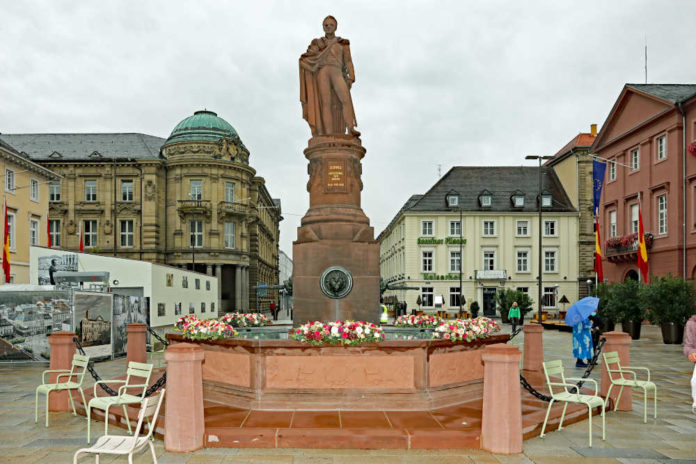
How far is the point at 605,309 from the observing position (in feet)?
96.3

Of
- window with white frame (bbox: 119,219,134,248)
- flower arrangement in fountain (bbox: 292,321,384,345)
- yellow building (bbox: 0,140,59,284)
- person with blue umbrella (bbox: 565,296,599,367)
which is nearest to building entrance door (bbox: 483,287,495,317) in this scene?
window with white frame (bbox: 119,219,134,248)

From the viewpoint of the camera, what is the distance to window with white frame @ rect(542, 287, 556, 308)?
57.9 m

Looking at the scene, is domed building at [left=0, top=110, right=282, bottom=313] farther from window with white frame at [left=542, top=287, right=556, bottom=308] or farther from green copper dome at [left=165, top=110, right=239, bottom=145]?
window with white frame at [left=542, top=287, right=556, bottom=308]

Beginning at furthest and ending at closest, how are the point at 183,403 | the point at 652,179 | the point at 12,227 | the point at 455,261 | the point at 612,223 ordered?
1. the point at 455,261
2. the point at 612,223
3. the point at 652,179
4. the point at 12,227
5. the point at 183,403

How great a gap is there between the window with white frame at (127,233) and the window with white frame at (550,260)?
131ft

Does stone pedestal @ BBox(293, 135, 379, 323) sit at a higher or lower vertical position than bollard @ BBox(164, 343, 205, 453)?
higher

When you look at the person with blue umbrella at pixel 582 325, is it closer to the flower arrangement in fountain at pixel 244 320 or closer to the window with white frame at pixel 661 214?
the flower arrangement in fountain at pixel 244 320

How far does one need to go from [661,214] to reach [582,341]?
24165 mm

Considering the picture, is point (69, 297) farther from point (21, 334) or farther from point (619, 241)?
point (619, 241)

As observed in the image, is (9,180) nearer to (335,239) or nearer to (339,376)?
(335,239)

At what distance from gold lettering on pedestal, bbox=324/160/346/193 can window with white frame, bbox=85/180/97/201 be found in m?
51.9

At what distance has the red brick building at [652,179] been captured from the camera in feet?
113

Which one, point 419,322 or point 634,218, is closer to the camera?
point 419,322

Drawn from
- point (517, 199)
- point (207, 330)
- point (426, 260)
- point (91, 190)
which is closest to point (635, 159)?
point (517, 199)
